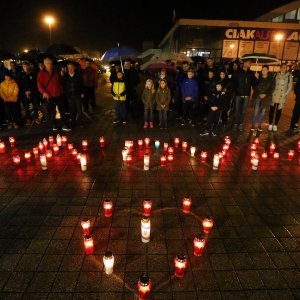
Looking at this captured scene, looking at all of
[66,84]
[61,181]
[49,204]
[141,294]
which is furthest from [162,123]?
[141,294]

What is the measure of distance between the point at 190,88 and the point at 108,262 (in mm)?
8165

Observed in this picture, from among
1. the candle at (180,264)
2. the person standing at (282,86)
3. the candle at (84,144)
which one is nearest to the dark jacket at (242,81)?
the person standing at (282,86)

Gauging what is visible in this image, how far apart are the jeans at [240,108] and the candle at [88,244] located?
318 inches

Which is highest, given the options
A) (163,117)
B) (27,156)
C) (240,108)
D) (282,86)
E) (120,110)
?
(282,86)

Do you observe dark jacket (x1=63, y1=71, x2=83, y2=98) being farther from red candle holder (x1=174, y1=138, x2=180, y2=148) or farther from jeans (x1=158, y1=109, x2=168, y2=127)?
red candle holder (x1=174, y1=138, x2=180, y2=148)

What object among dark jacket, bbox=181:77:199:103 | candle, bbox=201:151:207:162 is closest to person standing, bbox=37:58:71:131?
dark jacket, bbox=181:77:199:103

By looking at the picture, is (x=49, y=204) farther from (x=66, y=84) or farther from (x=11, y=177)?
(x=66, y=84)

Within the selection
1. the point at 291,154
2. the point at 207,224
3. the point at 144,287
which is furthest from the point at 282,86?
the point at 144,287

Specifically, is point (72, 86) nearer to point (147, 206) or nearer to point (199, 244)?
point (147, 206)

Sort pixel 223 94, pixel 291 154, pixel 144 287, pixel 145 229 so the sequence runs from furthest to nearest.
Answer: pixel 223 94
pixel 291 154
pixel 145 229
pixel 144 287

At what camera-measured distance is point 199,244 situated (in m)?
3.64

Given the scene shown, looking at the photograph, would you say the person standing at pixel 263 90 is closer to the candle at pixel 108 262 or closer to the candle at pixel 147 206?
the candle at pixel 147 206

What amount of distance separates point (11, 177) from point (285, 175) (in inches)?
246

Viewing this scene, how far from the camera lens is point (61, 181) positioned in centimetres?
600
